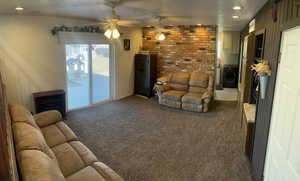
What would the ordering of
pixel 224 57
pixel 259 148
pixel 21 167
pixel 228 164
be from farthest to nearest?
1. pixel 224 57
2. pixel 228 164
3. pixel 259 148
4. pixel 21 167

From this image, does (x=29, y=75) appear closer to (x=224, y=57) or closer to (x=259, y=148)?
(x=259, y=148)

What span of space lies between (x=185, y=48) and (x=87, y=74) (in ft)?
10.5

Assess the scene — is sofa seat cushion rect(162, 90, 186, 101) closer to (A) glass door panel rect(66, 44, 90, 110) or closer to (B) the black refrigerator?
(B) the black refrigerator

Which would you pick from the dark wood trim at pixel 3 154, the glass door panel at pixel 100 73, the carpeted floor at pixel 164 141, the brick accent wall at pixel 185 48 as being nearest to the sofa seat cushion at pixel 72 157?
the carpeted floor at pixel 164 141

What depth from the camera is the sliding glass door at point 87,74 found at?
5.44 m

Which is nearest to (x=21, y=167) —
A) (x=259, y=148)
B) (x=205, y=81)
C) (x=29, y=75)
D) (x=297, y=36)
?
(x=297, y=36)

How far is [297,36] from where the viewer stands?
167cm

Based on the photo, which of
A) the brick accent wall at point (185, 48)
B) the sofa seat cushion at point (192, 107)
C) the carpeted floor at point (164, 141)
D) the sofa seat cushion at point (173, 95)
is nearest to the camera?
the carpeted floor at point (164, 141)

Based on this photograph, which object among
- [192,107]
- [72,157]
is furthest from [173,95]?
[72,157]

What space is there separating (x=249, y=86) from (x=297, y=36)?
8.20 ft

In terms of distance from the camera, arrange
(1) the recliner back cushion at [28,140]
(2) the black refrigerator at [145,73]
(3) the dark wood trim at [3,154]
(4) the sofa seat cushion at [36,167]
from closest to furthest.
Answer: (3) the dark wood trim at [3,154]
(4) the sofa seat cushion at [36,167]
(1) the recliner back cushion at [28,140]
(2) the black refrigerator at [145,73]

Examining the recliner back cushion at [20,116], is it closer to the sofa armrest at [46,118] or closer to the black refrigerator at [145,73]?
the sofa armrest at [46,118]

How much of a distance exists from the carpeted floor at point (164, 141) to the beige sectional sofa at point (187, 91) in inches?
9.1

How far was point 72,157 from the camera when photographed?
241 cm
